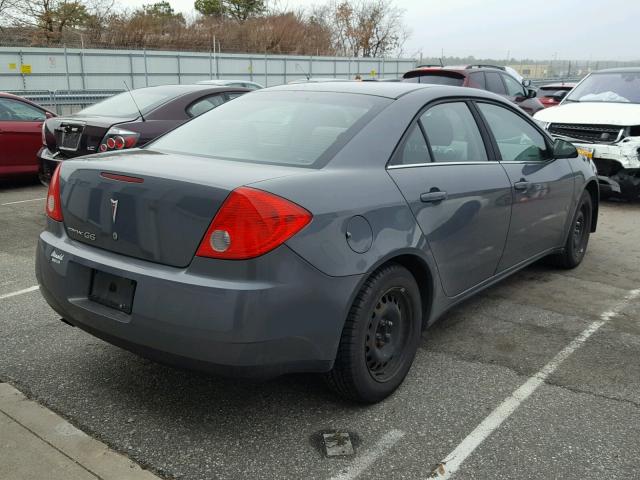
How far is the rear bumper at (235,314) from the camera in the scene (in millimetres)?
2469

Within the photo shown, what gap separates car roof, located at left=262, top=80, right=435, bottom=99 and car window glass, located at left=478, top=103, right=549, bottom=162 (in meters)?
0.64

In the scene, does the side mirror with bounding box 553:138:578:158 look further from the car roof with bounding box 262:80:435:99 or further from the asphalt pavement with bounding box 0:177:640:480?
the car roof with bounding box 262:80:435:99

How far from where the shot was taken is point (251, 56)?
1171 inches

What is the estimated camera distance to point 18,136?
8.82 metres

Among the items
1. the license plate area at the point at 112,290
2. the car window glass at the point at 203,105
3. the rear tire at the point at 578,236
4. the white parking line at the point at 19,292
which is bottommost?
the white parking line at the point at 19,292

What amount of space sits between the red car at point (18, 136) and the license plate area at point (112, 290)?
6.63 m

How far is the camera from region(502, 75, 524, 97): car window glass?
12312 millimetres

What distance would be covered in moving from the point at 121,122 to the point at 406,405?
496cm

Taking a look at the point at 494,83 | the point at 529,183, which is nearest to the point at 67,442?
the point at 529,183

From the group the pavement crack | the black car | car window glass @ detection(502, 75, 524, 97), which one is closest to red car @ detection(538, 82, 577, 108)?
car window glass @ detection(502, 75, 524, 97)

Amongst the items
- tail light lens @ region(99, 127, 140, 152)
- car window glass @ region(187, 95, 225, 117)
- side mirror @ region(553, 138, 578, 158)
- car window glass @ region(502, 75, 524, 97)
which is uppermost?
car window glass @ region(502, 75, 524, 97)

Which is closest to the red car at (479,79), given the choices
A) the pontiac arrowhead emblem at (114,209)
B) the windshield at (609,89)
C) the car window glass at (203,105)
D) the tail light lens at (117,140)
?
the windshield at (609,89)

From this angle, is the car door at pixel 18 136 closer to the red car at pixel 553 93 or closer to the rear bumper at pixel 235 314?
the rear bumper at pixel 235 314

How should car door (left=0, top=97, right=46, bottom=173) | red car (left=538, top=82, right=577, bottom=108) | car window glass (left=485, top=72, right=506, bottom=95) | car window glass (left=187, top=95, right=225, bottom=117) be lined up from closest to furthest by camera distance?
car window glass (left=187, top=95, right=225, bottom=117) → car door (left=0, top=97, right=46, bottom=173) → car window glass (left=485, top=72, right=506, bottom=95) → red car (left=538, top=82, right=577, bottom=108)
